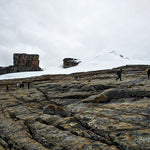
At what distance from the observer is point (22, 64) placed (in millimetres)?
103250

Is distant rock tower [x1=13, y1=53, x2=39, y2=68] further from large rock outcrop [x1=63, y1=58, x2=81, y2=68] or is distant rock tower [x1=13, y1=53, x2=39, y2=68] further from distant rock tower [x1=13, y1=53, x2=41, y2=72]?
large rock outcrop [x1=63, y1=58, x2=81, y2=68]

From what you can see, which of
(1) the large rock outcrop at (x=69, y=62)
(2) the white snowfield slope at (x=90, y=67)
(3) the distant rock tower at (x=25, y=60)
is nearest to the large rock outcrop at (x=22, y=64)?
(3) the distant rock tower at (x=25, y=60)

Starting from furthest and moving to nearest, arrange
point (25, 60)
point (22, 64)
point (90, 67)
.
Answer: point (25, 60) → point (22, 64) → point (90, 67)

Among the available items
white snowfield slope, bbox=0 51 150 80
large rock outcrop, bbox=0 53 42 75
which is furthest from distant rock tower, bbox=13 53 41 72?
white snowfield slope, bbox=0 51 150 80

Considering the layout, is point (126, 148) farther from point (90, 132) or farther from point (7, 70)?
point (7, 70)

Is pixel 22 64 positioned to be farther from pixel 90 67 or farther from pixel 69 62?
pixel 90 67

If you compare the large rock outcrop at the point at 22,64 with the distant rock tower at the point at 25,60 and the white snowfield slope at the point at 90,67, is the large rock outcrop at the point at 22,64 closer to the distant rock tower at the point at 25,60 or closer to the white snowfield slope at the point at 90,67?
the distant rock tower at the point at 25,60

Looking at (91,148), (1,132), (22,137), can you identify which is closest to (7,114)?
(1,132)

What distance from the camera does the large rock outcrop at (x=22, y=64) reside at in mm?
102938

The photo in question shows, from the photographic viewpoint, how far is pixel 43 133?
25.3 ft

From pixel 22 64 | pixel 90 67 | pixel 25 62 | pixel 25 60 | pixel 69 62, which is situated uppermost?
pixel 25 60

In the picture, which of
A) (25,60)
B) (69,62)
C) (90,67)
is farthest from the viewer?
(25,60)

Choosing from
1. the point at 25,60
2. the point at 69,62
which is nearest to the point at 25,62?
the point at 25,60

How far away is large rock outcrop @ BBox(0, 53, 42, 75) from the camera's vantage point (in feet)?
338
